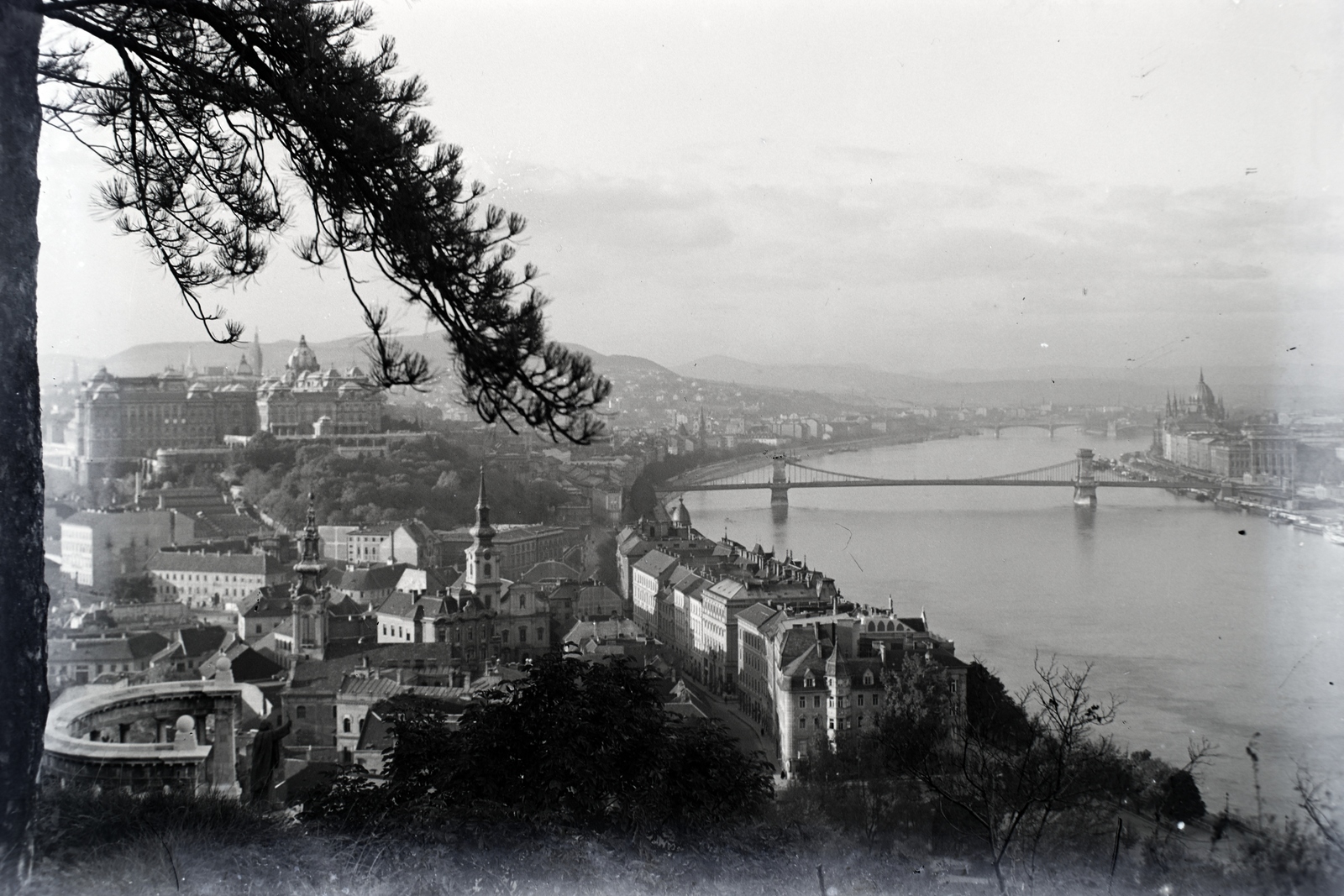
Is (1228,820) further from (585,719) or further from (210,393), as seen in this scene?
(210,393)

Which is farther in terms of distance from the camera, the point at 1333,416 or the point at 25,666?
the point at 1333,416

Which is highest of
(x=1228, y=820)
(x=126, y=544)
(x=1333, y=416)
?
(x=1333, y=416)

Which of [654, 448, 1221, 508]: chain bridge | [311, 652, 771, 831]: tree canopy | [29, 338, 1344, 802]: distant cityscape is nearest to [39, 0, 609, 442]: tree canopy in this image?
[311, 652, 771, 831]: tree canopy

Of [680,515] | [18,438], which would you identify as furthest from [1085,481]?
[18,438]

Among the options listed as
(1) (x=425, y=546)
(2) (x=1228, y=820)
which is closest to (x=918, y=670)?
(2) (x=1228, y=820)


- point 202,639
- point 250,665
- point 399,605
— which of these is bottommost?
point 250,665

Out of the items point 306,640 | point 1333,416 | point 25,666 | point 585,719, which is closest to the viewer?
point 25,666

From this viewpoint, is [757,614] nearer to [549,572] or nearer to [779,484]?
[549,572]

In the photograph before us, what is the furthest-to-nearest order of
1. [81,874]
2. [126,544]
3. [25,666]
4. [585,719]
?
[126,544] → [585,719] → [81,874] → [25,666]
